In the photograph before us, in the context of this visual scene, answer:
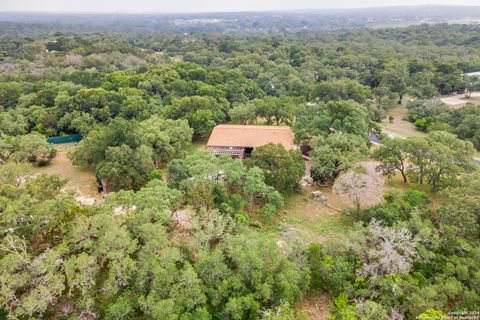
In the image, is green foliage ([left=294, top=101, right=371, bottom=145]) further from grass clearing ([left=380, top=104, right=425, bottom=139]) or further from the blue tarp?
the blue tarp

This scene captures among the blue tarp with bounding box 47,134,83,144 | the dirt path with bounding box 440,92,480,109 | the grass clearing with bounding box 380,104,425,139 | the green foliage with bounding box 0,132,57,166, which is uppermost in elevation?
the green foliage with bounding box 0,132,57,166

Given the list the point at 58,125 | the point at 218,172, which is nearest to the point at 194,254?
the point at 218,172

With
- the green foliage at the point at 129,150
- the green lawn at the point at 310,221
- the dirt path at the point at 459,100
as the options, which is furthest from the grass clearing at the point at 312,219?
the dirt path at the point at 459,100

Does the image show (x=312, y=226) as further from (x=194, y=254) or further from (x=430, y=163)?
(x=430, y=163)

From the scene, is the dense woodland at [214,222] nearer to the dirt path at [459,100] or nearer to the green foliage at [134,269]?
the green foliage at [134,269]

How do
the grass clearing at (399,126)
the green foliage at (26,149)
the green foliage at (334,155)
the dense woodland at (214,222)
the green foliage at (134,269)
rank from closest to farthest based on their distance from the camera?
1. the green foliage at (134,269)
2. the dense woodland at (214,222)
3. the green foliage at (334,155)
4. the green foliage at (26,149)
5. the grass clearing at (399,126)

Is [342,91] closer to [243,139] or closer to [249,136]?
[249,136]

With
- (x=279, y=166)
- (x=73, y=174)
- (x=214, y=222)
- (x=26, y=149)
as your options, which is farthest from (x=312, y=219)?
(x=26, y=149)

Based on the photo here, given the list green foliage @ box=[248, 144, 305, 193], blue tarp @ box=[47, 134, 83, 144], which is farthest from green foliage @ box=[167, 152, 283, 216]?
blue tarp @ box=[47, 134, 83, 144]
